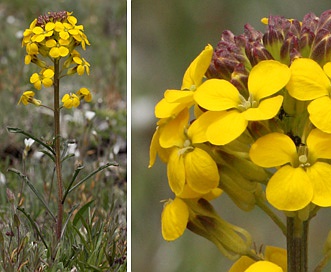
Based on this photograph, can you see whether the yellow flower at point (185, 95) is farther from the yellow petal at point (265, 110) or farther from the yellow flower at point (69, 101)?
the yellow flower at point (69, 101)

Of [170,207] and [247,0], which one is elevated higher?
[247,0]

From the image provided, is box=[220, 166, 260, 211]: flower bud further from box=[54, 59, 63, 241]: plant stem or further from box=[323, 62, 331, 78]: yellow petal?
box=[54, 59, 63, 241]: plant stem

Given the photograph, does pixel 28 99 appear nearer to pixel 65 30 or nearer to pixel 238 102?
pixel 65 30

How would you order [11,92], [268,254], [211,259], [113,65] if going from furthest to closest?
[113,65] → [11,92] → [211,259] → [268,254]

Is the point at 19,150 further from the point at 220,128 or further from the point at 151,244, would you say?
the point at 220,128

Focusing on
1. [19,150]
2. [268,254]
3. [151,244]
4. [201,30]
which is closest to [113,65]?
[201,30]

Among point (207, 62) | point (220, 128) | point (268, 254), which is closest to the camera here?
point (220, 128)

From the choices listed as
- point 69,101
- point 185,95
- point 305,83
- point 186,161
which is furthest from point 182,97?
point 69,101
